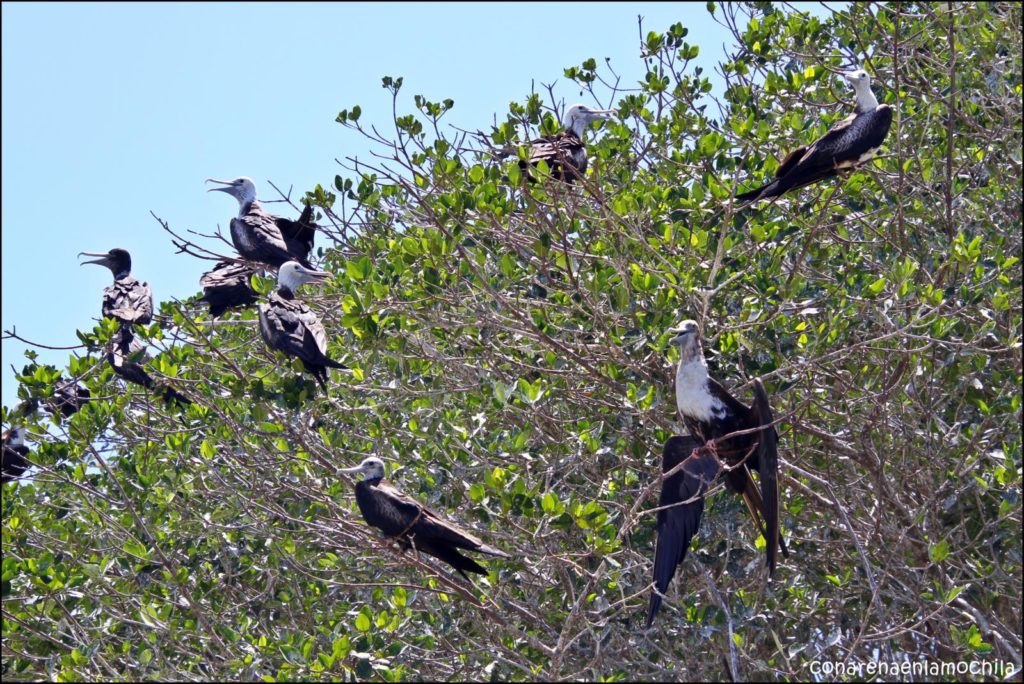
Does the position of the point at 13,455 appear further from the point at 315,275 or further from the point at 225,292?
the point at 315,275

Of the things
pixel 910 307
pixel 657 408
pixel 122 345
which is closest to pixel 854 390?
pixel 910 307

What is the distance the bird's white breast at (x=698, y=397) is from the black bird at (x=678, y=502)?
117mm

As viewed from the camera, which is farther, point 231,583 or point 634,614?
point 231,583

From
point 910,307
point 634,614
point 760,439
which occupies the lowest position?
point 634,614

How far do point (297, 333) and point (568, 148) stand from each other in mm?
2322

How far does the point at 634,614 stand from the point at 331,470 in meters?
1.42

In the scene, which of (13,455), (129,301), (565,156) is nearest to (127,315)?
(129,301)

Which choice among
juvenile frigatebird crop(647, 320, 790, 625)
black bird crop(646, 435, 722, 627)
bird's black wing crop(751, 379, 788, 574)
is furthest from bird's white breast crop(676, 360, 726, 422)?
bird's black wing crop(751, 379, 788, 574)

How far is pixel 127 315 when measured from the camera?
23.1 ft

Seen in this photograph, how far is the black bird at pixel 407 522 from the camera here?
4.86 m


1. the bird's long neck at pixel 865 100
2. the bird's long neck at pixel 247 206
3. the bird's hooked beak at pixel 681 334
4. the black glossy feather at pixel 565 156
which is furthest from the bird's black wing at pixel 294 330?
the bird's long neck at pixel 865 100

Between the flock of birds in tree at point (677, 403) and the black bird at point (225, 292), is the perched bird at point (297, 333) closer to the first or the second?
the flock of birds in tree at point (677, 403)

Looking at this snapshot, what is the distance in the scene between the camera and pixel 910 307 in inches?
203

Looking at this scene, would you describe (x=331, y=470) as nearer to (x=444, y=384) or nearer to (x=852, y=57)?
(x=444, y=384)
